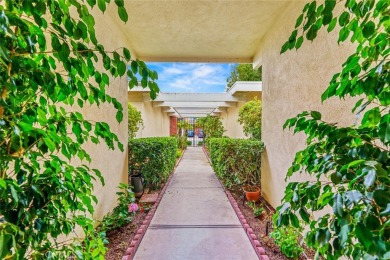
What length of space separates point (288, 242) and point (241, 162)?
2.61 metres

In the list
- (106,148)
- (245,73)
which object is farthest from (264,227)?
(245,73)

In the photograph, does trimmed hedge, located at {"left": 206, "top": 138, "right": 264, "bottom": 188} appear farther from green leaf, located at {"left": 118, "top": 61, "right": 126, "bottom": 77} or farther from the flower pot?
green leaf, located at {"left": 118, "top": 61, "right": 126, "bottom": 77}

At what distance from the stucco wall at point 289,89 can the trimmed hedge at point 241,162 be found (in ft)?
0.68

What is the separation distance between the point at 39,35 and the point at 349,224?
132cm

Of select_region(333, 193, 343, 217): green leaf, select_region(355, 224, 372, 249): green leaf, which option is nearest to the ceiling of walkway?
select_region(333, 193, 343, 217): green leaf

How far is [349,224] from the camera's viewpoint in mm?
697

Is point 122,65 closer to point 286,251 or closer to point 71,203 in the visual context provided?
point 71,203

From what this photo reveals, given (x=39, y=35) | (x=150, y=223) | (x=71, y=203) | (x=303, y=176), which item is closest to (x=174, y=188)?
(x=150, y=223)

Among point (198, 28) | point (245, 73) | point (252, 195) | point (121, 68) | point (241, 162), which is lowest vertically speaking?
point (252, 195)

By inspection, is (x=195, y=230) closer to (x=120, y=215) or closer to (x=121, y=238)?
(x=121, y=238)

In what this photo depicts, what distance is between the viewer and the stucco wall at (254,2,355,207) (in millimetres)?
2424

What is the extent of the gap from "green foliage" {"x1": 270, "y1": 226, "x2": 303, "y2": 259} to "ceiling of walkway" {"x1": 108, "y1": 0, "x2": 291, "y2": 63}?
3.26 meters

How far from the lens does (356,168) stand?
0.93 meters

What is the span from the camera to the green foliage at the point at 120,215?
3258mm
